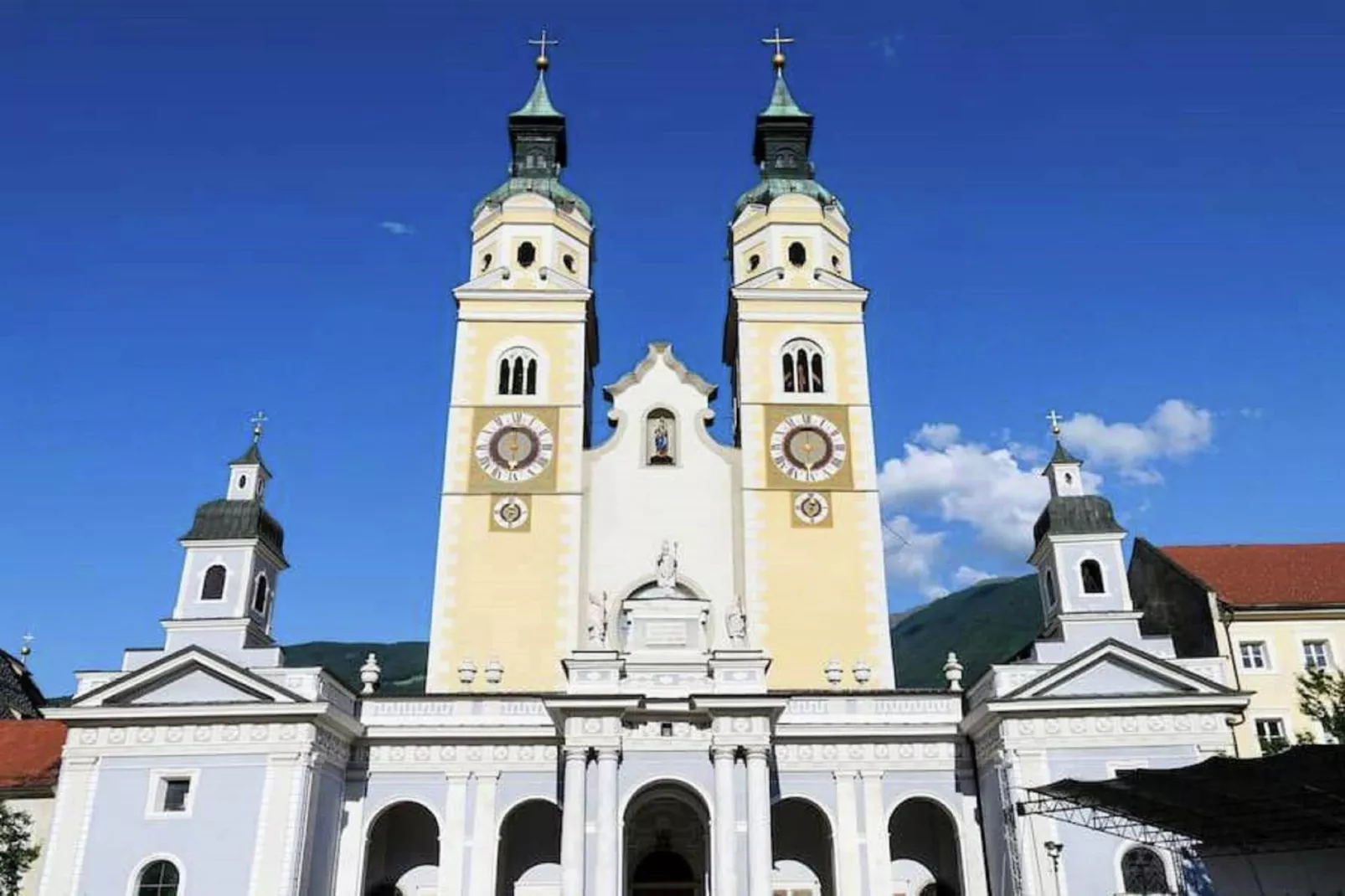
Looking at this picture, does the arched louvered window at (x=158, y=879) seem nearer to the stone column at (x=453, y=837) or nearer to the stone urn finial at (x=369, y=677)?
the stone column at (x=453, y=837)

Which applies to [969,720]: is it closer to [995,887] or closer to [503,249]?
[995,887]

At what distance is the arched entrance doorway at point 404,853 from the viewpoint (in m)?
29.2

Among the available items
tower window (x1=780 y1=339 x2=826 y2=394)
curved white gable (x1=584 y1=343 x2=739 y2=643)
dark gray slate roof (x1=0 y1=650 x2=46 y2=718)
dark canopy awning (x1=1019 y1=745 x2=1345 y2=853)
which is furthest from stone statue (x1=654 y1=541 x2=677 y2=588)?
dark gray slate roof (x1=0 y1=650 x2=46 y2=718)

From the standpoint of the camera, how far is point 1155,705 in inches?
1050

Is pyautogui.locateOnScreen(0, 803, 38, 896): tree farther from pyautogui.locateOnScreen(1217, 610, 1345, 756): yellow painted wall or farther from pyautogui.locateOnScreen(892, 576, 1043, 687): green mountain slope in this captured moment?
pyautogui.locateOnScreen(892, 576, 1043, 687): green mountain slope

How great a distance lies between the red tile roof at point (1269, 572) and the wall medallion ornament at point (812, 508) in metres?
11.5

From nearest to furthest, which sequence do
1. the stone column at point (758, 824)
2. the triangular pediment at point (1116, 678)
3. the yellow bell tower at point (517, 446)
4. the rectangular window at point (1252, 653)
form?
the stone column at point (758, 824)
the triangular pediment at point (1116, 678)
the rectangular window at point (1252, 653)
the yellow bell tower at point (517, 446)

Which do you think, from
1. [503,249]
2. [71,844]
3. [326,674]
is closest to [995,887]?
[326,674]

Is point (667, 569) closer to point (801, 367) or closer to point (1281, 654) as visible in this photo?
point (801, 367)

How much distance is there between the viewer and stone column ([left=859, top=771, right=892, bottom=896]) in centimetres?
2739

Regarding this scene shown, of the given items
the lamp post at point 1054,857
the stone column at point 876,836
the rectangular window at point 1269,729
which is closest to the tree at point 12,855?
the stone column at point 876,836

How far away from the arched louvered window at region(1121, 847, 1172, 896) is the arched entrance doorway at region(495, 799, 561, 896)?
555 inches

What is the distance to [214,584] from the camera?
2988 centimetres

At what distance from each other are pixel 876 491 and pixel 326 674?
18.1 metres
